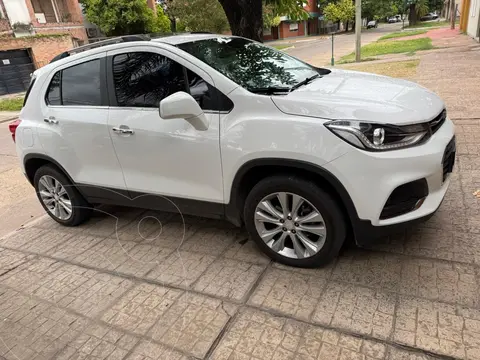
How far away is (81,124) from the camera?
12.3ft

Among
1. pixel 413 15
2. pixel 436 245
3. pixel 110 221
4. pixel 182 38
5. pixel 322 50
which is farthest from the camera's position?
pixel 413 15

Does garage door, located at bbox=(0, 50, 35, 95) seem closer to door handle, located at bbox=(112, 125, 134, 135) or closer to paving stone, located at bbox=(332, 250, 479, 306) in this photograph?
door handle, located at bbox=(112, 125, 134, 135)

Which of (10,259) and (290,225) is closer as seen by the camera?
(290,225)

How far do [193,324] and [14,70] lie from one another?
2639 centimetres

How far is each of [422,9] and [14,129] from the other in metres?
57.9

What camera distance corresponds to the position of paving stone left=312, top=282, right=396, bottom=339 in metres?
2.52

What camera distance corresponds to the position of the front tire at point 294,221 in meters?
2.85

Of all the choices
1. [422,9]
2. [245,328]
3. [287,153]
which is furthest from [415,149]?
[422,9]

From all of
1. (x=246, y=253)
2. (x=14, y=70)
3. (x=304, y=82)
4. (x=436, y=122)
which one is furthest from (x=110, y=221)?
(x=14, y=70)

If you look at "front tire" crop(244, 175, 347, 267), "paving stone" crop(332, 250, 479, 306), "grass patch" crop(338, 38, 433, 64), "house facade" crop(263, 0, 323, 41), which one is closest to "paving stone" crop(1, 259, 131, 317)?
"front tire" crop(244, 175, 347, 267)

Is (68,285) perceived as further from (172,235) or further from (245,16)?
(245,16)

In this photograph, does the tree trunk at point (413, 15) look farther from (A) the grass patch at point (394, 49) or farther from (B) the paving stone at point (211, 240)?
(B) the paving stone at point (211, 240)

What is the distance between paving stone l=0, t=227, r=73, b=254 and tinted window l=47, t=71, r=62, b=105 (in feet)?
4.77

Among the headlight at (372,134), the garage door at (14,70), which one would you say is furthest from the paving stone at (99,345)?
the garage door at (14,70)
